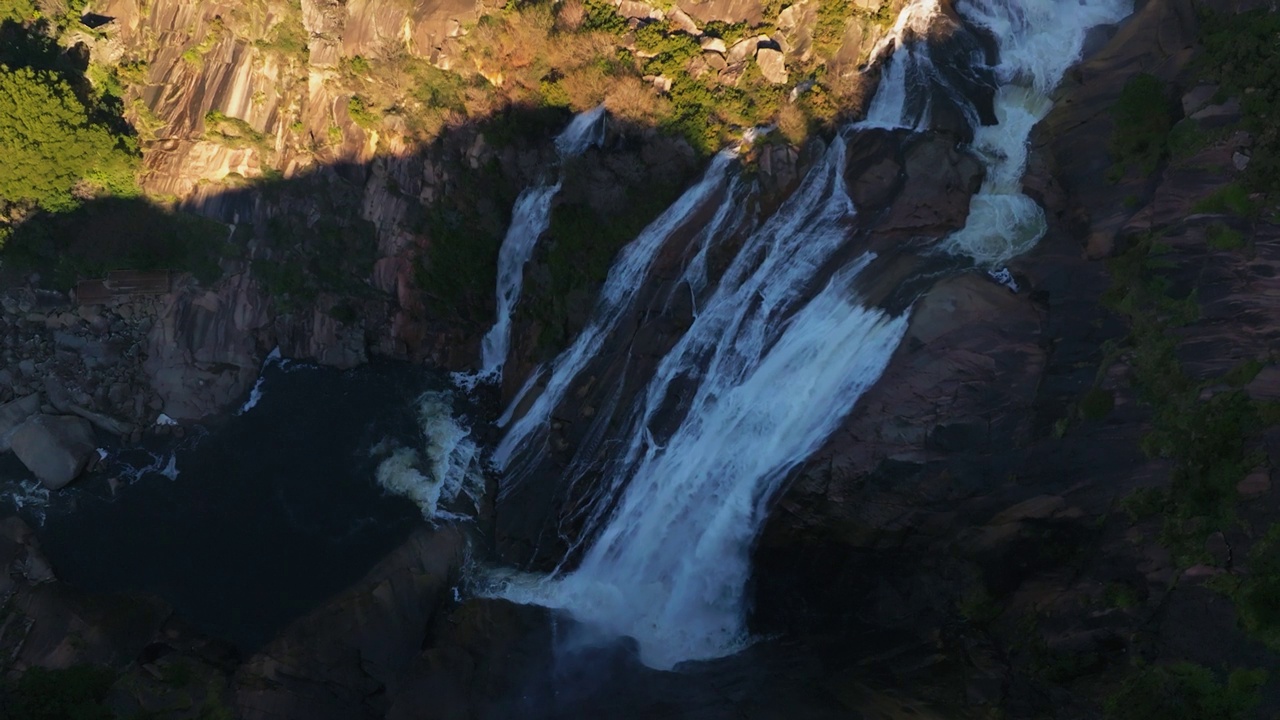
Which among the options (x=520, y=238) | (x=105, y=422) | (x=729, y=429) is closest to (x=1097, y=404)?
(x=729, y=429)

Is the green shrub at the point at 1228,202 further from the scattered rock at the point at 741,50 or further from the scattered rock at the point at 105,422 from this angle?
the scattered rock at the point at 105,422

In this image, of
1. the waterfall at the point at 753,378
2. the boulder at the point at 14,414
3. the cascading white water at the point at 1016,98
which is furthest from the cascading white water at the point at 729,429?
the boulder at the point at 14,414

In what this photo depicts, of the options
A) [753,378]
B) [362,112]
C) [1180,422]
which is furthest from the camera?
[362,112]

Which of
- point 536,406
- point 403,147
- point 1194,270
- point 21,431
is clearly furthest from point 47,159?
point 1194,270

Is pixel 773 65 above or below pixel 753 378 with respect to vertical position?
above

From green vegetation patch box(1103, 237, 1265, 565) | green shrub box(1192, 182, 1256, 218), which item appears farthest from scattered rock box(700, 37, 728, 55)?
green shrub box(1192, 182, 1256, 218)

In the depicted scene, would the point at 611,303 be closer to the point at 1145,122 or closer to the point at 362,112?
the point at 362,112
